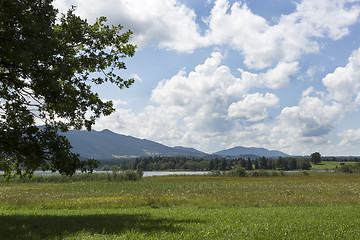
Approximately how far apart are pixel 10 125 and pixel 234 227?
47.2ft

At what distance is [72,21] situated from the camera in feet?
51.9

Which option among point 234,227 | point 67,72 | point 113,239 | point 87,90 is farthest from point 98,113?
point 234,227

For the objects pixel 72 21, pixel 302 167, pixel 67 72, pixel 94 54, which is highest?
pixel 72 21

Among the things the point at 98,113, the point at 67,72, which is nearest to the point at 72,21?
the point at 67,72

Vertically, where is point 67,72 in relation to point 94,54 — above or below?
below

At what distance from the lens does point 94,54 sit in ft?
54.5

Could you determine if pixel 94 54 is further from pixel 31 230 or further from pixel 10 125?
pixel 31 230

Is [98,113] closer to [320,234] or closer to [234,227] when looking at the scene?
[234,227]

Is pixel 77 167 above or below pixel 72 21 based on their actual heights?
below

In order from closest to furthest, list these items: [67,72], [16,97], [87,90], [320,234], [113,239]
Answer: [113,239], [320,234], [67,72], [87,90], [16,97]

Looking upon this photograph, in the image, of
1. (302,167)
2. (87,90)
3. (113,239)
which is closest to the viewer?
(113,239)

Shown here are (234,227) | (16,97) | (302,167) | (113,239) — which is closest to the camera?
(113,239)

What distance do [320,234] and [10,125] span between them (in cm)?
1783

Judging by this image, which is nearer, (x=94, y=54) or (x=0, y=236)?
(x=0, y=236)
